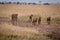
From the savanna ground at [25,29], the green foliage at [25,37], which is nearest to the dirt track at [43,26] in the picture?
the savanna ground at [25,29]

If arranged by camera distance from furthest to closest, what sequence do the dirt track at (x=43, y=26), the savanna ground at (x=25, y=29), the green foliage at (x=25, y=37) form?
the dirt track at (x=43, y=26), the savanna ground at (x=25, y=29), the green foliage at (x=25, y=37)

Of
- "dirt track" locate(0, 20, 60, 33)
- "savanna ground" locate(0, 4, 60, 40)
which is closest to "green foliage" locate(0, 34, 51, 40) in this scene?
"savanna ground" locate(0, 4, 60, 40)

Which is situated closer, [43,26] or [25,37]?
[25,37]

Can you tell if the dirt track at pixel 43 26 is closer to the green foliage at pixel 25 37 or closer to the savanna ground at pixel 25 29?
the savanna ground at pixel 25 29

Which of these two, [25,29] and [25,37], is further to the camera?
[25,29]

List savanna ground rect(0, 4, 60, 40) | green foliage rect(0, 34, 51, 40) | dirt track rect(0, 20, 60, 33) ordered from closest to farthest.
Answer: green foliage rect(0, 34, 51, 40) < savanna ground rect(0, 4, 60, 40) < dirt track rect(0, 20, 60, 33)

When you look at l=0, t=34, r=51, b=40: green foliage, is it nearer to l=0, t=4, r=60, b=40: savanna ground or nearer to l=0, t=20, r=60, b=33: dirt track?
l=0, t=4, r=60, b=40: savanna ground

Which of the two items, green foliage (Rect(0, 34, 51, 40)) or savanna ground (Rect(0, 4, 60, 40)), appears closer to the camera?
green foliage (Rect(0, 34, 51, 40))

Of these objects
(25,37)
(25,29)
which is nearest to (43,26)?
(25,29)

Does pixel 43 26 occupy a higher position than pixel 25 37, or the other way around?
pixel 43 26

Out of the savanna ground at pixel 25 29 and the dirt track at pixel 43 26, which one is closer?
the savanna ground at pixel 25 29

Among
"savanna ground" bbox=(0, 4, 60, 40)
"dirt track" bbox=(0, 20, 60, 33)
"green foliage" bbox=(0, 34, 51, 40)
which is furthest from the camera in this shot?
Result: "dirt track" bbox=(0, 20, 60, 33)

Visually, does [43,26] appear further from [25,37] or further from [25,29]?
[25,37]

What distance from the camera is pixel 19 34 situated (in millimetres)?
5973
